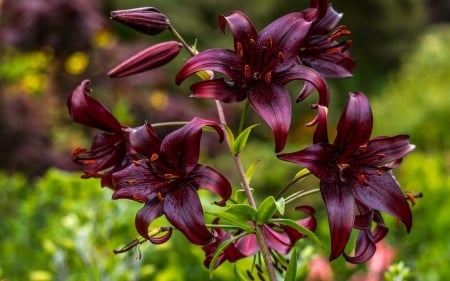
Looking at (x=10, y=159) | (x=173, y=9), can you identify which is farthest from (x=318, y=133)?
(x=173, y=9)

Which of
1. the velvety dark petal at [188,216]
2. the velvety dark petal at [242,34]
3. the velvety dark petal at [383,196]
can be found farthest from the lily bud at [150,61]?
the velvety dark petal at [383,196]

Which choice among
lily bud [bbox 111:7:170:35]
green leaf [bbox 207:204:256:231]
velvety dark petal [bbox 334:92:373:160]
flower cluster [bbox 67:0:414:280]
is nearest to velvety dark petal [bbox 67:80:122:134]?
flower cluster [bbox 67:0:414:280]

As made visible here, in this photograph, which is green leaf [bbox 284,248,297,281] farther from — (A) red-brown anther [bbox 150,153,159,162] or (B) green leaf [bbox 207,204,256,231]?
(A) red-brown anther [bbox 150,153,159,162]

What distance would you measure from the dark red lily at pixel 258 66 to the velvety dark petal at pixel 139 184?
138 mm

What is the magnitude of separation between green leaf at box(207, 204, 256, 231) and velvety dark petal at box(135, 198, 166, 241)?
0.08 m

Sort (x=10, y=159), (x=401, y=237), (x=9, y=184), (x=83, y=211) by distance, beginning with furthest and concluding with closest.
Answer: (x=10, y=159)
(x=9, y=184)
(x=401, y=237)
(x=83, y=211)

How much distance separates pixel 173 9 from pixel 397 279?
938 cm

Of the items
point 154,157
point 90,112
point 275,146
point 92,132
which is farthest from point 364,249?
point 92,132

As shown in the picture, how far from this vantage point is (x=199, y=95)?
49.3 inches

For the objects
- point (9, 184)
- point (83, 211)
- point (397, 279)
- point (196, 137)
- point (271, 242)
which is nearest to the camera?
point (196, 137)

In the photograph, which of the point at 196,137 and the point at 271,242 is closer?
the point at 196,137

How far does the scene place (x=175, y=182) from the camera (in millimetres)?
1284

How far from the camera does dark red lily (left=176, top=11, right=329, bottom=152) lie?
1.27 metres

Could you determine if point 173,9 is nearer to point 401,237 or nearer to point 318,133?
point 401,237
